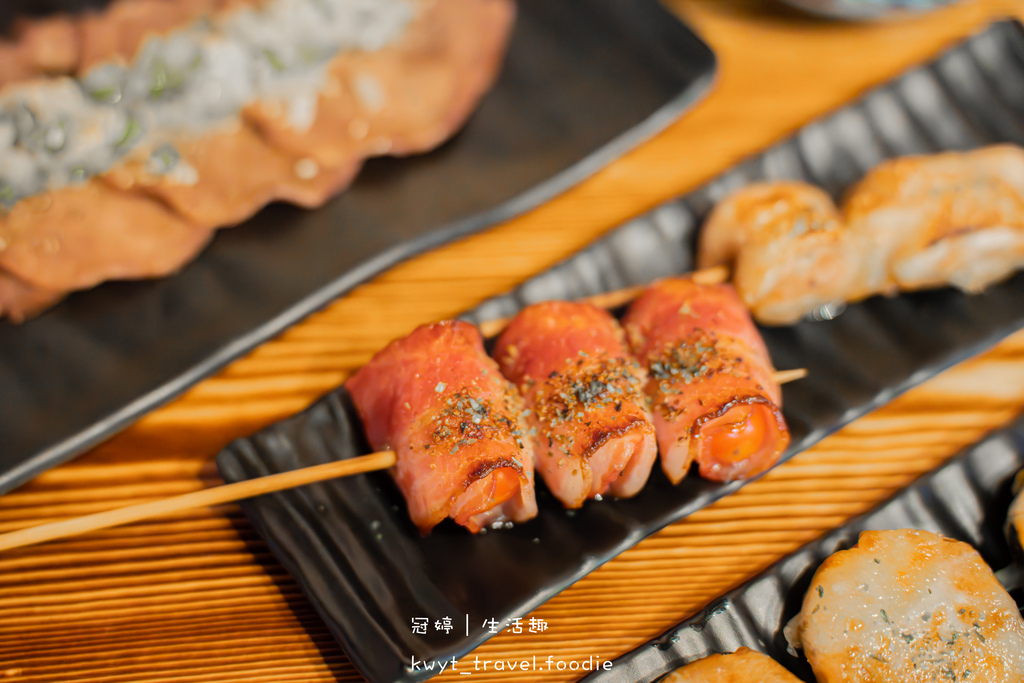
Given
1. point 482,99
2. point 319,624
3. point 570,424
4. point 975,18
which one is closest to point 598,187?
point 482,99

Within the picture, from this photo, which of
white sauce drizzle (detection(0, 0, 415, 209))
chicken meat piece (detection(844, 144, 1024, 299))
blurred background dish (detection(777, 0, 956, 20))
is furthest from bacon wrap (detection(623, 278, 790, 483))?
blurred background dish (detection(777, 0, 956, 20))

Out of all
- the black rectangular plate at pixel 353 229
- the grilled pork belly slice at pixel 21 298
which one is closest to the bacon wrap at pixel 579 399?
the black rectangular plate at pixel 353 229

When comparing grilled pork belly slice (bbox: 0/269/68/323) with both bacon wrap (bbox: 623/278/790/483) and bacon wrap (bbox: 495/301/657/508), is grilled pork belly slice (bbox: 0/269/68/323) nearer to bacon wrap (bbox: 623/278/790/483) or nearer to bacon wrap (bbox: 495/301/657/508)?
bacon wrap (bbox: 495/301/657/508)

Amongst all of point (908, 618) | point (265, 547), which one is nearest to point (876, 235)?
point (908, 618)

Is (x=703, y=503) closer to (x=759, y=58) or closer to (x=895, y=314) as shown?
(x=895, y=314)

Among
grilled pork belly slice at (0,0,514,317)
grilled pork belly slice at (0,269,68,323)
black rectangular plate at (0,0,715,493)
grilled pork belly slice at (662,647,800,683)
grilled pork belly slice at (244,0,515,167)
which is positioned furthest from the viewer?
grilled pork belly slice at (244,0,515,167)

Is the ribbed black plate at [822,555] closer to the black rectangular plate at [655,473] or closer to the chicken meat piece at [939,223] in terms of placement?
the black rectangular plate at [655,473]
